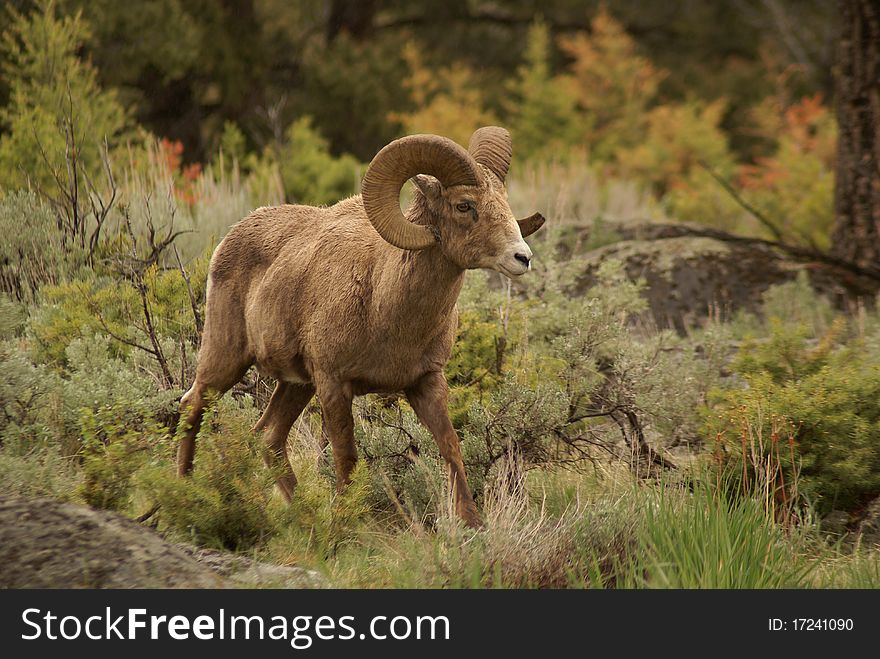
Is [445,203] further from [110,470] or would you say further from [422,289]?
[110,470]

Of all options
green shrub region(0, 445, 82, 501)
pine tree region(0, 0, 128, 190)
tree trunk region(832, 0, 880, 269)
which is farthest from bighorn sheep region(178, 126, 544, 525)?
tree trunk region(832, 0, 880, 269)

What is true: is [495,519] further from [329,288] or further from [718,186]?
[718,186]

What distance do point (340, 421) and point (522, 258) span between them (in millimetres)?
1386

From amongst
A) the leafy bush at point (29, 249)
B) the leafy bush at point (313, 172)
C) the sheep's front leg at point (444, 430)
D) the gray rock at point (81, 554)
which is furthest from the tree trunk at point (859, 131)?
the gray rock at point (81, 554)

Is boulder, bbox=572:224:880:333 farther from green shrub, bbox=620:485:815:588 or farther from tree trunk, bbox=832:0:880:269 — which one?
green shrub, bbox=620:485:815:588

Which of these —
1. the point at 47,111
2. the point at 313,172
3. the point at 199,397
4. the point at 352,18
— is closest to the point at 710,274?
the point at 199,397

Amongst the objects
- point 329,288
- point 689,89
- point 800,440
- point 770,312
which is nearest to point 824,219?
point 770,312

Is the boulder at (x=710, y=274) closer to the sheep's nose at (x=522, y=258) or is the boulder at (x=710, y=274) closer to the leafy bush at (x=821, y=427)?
the leafy bush at (x=821, y=427)

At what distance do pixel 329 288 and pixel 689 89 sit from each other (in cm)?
2643

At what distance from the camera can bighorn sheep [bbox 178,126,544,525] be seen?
5.44m

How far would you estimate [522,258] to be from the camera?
5188 millimetres

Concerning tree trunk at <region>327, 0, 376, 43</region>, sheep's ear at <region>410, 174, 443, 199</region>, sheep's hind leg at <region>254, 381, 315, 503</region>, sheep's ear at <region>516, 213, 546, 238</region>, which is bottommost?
sheep's hind leg at <region>254, 381, 315, 503</region>

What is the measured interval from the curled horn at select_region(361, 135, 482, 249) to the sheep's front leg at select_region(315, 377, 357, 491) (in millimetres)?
875
